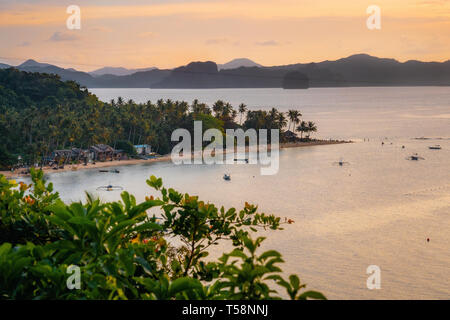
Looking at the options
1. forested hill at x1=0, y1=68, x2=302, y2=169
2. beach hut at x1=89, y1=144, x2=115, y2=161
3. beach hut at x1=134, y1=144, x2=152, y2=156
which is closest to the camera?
forested hill at x1=0, y1=68, x2=302, y2=169

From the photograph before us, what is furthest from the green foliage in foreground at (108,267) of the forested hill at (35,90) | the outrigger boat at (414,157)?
the forested hill at (35,90)

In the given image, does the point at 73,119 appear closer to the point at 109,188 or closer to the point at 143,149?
the point at 143,149

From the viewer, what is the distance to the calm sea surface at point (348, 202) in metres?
27.5

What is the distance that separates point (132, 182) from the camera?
54.1 meters

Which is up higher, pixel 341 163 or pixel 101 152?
pixel 101 152

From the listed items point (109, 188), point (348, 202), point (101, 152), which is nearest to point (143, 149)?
point (101, 152)

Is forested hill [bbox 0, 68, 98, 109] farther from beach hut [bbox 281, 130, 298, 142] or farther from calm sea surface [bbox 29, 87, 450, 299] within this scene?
beach hut [bbox 281, 130, 298, 142]

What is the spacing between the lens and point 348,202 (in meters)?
46.5

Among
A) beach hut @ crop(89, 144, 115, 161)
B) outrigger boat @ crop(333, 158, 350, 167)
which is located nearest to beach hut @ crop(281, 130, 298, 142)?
outrigger boat @ crop(333, 158, 350, 167)

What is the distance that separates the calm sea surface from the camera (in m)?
27.5

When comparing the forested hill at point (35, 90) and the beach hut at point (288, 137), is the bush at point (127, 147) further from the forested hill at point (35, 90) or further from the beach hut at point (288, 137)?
the beach hut at point (288, 137)

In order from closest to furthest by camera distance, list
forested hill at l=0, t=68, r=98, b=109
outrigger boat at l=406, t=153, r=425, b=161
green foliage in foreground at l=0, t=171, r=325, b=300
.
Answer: green foliage in foreground at l=0, t=171, r=325, b=300 < outrigger boat at l=406, t=153, r=425, b=161 < forested hill at l=0, t=68, r=98, b=109
